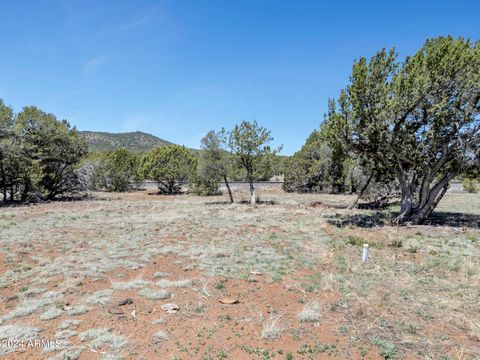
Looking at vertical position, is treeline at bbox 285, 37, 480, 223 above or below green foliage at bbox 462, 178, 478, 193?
above

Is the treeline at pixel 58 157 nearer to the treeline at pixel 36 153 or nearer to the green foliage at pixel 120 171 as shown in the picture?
the treeline at pixel 36 153

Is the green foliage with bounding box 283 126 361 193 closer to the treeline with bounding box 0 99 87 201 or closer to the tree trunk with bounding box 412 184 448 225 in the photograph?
the tree trunk with bounding box 412 184 448 225

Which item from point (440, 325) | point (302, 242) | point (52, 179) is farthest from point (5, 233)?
point (52, 179)

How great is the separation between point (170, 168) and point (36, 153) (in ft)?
58.9

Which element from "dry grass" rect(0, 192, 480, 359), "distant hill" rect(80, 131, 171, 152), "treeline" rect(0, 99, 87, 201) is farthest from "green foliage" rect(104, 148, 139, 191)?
"distant hill" rect(80, 131, 171, 152)

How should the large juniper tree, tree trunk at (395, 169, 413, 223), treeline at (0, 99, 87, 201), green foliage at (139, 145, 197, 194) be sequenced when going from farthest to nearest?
A: green foliage at (139, 145, 197, 194) → treeline at (0, 99, 87, 201) → tree trunk at (395, 169, 413, 223) → the large juniper tree

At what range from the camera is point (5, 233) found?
543 inches

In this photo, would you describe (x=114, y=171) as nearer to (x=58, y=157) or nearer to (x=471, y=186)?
(x=58, y=157)

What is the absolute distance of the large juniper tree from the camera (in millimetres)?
14062

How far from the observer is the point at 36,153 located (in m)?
28.6

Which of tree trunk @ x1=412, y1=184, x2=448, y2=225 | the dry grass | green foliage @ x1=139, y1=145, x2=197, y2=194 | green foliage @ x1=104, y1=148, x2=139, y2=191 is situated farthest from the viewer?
green foliage @ x1=104, y1=148, x2=139, y2=191

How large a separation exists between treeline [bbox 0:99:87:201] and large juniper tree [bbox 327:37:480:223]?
86.6 ft

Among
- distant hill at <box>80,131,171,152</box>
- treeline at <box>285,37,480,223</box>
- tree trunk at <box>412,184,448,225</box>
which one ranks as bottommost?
tree trunk at <box>412,184,448,225</box>

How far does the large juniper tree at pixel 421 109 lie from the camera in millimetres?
14062
